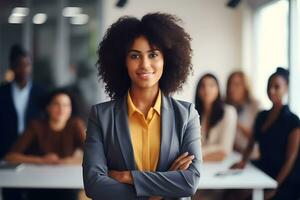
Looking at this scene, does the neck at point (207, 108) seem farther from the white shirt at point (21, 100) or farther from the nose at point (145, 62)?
the white shirt at point (21, 100)

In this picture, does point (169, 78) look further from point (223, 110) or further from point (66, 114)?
point (66, 114)

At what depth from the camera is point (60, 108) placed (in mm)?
1813

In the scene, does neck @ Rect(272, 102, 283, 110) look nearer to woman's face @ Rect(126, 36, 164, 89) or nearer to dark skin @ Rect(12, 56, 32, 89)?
woman's face @ Rect(126, 36, 164, 89)

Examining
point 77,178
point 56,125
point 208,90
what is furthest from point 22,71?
point 208,90

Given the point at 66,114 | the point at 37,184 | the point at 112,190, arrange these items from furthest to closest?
the point at 66,114 → the point at 37,184 → the point at 112,190

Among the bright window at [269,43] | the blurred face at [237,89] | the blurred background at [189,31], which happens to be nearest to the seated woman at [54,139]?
the blurred background at [189,31]

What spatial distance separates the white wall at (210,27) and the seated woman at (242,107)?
5 cm

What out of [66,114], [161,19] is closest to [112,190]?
[161,19]

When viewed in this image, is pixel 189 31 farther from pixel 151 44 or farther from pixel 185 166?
pixel 185 166

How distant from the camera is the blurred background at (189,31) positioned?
4.66ft

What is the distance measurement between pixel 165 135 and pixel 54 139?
976 mm

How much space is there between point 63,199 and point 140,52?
3.16 feet

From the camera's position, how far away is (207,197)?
5.09ft

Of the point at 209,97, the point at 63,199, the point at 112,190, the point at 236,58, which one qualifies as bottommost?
the point at 63,199
